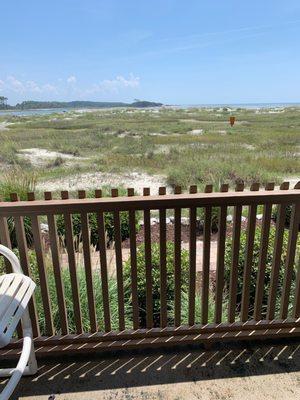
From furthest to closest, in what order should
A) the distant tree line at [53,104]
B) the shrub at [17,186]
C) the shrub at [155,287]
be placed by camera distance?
the distant tree line at [53,104] < the shrub at [17,186] < the shrub at [155,287]

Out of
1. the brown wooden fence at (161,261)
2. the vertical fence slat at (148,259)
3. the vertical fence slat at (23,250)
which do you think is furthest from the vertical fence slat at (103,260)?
the vertical fence slat at (23,250)

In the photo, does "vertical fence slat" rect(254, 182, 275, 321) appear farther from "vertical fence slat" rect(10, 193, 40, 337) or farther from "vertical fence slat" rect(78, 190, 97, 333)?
"vertical fence slat" rect(10, 193, 40, 337)

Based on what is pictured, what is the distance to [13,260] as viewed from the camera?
1.96m

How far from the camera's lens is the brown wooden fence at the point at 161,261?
209cm

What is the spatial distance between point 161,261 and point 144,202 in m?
0.48

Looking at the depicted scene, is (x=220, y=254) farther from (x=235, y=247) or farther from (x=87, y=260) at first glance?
(x=87, y=260)

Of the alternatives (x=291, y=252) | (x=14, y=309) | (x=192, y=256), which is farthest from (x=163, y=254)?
(x=14, y=309)

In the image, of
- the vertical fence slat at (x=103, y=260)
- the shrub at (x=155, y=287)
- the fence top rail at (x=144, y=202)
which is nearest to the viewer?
the fence top rail at (x=144, y=202)

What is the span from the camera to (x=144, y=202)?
2.07 m

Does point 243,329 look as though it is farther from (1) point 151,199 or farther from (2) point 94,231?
(2) point 94,231

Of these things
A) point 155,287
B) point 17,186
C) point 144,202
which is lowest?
point 155,287

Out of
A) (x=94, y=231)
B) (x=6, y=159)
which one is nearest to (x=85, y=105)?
(x=6, y=159)

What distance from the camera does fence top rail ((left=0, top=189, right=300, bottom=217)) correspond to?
2.02 m

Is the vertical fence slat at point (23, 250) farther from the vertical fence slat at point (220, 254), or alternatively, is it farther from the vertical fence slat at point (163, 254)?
the vertical fence slat at point (220, 254)
